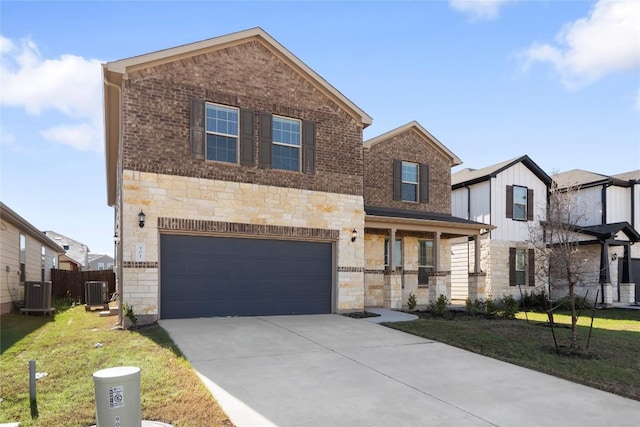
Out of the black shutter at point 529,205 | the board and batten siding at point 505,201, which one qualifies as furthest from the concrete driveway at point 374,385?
the black shutter at point 529,205

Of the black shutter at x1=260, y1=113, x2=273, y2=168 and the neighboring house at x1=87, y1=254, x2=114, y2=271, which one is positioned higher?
the black shutter at x1=260, y1=113, x2=273, y2=168

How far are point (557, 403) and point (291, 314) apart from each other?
852cm

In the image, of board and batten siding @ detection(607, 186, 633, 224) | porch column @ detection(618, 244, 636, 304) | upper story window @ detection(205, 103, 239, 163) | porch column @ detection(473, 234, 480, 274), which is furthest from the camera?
board and batten siding @ detection(607, 186, 633, 224)

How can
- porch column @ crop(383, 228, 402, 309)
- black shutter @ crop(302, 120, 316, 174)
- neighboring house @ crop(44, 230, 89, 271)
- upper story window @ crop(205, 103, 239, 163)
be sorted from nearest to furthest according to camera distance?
upper story window @ crop(205, 103, 239, 163) < black shutter @ crop(302, 120, 316, 174) < porch column @ crop(383, 228, 402, 309) < neighboring house @ crop(44, 230, 89, 271)

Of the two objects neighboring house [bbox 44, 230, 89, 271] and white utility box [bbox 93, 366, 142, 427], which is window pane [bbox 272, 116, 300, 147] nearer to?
white utility box [bbox 93, 366, 142, 427]

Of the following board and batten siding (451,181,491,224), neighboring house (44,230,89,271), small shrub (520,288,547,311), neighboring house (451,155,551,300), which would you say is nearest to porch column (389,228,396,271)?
neighboring house (451,155,551,300)

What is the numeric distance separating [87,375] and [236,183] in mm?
6815

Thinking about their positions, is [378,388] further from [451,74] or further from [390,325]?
[451,74]

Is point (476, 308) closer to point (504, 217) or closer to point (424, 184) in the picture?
point (424, 184)

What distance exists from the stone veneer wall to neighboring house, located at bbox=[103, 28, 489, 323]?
29mm

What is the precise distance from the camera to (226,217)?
12.8 metres

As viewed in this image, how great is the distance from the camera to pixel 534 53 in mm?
12266

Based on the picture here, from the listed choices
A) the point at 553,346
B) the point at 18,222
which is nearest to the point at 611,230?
the point at 553,346

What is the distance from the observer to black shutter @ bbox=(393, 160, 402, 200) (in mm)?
18203
